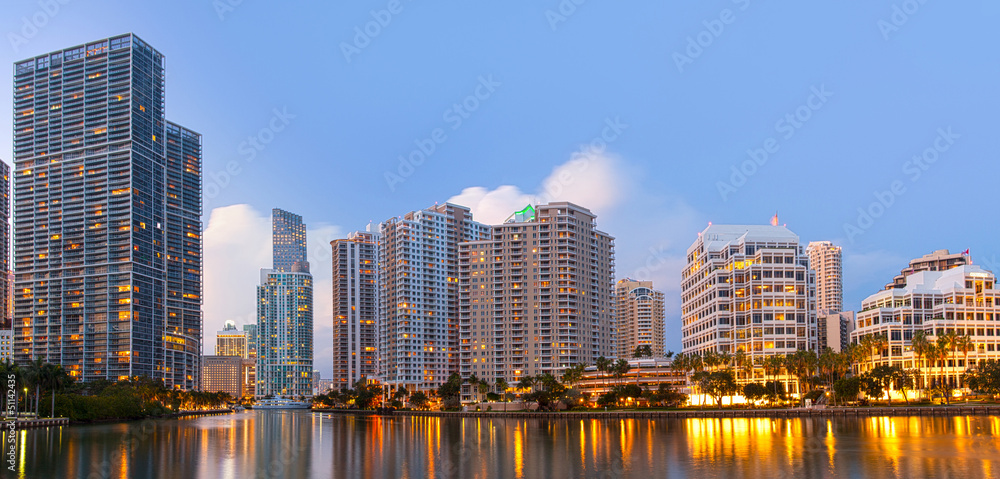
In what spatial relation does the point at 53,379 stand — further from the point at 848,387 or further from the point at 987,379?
the point at 987,379

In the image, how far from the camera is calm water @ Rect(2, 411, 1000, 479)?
251 ft

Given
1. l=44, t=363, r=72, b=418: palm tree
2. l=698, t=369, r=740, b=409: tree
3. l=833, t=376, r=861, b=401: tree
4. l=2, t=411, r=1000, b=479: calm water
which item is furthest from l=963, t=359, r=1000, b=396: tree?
l=44, t=363, r=72, b=418: palm tree

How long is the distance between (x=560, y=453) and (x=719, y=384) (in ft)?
327

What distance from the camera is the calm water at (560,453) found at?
251ft

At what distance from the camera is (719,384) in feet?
608

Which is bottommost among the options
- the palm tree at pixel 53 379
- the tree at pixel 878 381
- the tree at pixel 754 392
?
the tree at pixel 754 392

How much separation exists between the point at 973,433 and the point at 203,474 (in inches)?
3739

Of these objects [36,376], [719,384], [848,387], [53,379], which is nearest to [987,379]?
[848,387]

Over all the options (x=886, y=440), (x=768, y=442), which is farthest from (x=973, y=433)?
(x=768, y=442)

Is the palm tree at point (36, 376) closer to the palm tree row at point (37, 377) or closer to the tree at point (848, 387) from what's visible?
the palm tree row at point (37, 377)

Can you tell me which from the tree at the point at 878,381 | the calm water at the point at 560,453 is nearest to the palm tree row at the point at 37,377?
the calm water at the point at 560,453

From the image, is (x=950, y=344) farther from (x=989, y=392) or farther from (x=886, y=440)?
(x=886, y=440)

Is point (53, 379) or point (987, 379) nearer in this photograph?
point (53, 379)

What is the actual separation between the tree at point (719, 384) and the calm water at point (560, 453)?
145 ft
